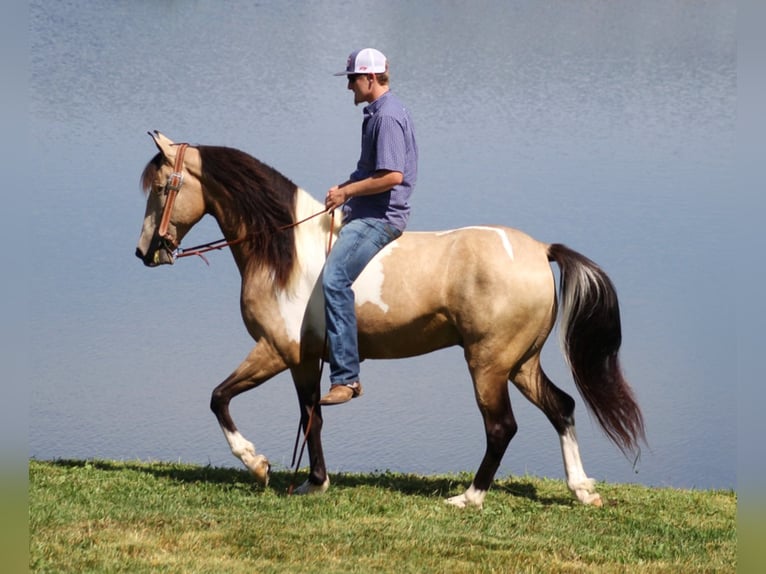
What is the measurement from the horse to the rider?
18 cm

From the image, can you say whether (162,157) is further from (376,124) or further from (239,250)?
(376,124)

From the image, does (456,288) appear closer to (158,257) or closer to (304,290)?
(304,290)

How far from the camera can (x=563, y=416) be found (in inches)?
314

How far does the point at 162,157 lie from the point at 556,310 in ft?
10.4

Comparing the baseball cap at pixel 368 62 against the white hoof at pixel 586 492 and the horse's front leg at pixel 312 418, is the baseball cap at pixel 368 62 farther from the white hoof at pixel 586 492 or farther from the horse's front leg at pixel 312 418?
the white hoof at pixel 586 492

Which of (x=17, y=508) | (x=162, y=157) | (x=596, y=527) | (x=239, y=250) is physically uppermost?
(x=162, y=157)

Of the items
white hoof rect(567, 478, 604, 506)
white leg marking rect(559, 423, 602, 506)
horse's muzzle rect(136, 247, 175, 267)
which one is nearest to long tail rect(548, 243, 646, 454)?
white leg marking rect(559, 423, 602, 506)

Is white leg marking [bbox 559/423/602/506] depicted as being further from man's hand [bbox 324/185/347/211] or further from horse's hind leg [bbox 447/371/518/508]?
man's hand [bbox 324/185/347/211]

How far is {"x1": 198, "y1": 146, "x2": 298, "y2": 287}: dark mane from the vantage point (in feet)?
25.8

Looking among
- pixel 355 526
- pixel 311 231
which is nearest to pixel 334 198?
pixel 311 231

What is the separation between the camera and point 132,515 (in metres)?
7.09

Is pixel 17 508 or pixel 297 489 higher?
pixel 17 508

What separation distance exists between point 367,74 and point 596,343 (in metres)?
2.55

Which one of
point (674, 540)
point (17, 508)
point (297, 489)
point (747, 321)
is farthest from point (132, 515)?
point (747, 321)
